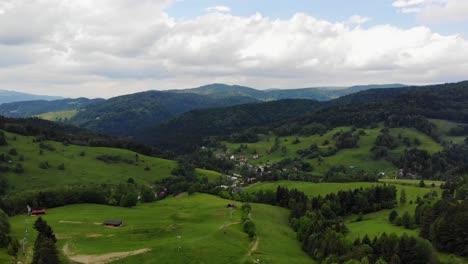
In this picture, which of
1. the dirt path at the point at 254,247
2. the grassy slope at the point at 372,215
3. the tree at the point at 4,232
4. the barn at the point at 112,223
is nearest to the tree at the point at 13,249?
the tree at the point at 4,232

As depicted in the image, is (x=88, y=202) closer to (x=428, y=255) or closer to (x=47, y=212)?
(x=47, y=212)

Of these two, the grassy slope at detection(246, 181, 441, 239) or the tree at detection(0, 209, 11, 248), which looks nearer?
the tree at detection(0, 209, 11, 248)

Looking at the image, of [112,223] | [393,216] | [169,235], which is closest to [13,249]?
[112,223]

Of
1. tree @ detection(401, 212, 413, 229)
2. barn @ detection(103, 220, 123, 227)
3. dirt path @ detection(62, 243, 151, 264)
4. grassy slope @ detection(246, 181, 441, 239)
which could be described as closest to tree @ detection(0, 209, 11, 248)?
dirt path @ detection(62, 243, 151, 264)

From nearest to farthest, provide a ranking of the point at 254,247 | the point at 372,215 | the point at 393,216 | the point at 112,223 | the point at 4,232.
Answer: the point at 4,232 < the point at 254,247 < the point at 112,223 < the point at 393,216 < the point at 372,215

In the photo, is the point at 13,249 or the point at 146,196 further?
the point at 146,196

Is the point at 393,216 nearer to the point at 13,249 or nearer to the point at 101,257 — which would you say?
the point at 101,257

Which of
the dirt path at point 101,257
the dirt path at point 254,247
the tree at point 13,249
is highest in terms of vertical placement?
the tree at point 13,249

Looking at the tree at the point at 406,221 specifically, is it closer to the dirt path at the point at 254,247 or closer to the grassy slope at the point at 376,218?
the grassy slope at the point at 376,218

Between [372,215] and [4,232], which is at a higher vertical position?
[4,232]

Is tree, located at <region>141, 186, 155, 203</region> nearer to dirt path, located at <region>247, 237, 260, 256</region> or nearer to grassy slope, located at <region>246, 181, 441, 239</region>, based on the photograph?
grassy slope, located at <region>246, 181, 441, 239</region>
